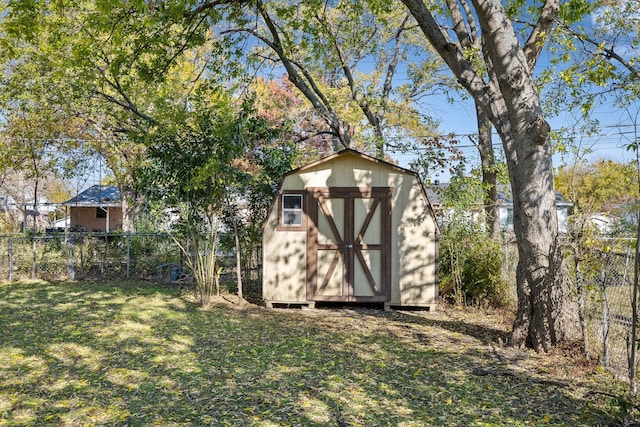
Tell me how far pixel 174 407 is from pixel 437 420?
7.13 ft

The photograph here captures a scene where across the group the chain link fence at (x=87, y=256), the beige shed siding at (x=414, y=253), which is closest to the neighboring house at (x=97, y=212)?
the chain link fence at (x=87, y=256)

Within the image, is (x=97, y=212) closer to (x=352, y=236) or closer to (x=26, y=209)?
(x=26, y=209)

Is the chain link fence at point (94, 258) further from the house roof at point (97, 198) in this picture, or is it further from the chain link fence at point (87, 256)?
the house roof at point (97, 198)

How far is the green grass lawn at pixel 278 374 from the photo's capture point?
12.2ft

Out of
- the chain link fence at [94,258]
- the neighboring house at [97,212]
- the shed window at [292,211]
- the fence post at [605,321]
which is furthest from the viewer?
the neighboring house at [97,212]

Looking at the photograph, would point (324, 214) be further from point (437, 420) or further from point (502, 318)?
point (437, 420)

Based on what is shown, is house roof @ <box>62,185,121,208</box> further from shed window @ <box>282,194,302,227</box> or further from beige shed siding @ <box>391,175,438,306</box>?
beige shed siding @ <box>391,175,438,306</box>

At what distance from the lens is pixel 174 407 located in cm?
387

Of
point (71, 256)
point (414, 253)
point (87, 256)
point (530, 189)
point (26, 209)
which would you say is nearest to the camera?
point (530, 189)

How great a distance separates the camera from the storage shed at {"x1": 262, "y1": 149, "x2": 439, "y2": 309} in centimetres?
833

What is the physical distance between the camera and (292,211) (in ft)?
28.1

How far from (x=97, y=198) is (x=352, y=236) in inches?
764

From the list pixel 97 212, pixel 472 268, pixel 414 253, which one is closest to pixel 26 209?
pixel 97 212

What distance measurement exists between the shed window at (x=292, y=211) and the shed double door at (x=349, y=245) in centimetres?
23
